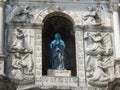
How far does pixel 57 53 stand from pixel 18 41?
1103 mm

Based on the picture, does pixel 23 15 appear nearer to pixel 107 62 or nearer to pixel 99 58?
pixel 99 58

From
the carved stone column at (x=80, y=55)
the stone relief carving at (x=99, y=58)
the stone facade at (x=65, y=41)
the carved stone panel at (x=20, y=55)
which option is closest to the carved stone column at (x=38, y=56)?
the stone facade at (x=65, y=41)

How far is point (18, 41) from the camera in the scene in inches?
563

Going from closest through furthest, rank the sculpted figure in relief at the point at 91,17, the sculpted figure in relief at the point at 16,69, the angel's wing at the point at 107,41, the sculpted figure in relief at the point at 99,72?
the sculpted figure in relief at the point at 16,69, the sculpted figure in relief at the point at 99,72, the angel's wing at the point at 107,41, the sculpted figure in relief at the point at 91,17

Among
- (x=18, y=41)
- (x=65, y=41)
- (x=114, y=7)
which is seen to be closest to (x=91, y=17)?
(x=114, y=7)

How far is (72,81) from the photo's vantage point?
1381cm

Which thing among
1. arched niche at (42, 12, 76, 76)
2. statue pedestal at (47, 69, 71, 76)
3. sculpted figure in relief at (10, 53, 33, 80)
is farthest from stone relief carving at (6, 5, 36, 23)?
statue pedestal at (47, 69, 71, 76)

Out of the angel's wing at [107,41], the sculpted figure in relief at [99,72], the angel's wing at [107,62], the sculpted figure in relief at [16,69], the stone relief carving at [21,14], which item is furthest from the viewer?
the stone relief carving at [21,14]

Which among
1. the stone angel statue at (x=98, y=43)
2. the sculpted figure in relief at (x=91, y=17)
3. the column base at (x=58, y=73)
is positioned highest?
the sculpted figure in relief at (x=91, y=17)

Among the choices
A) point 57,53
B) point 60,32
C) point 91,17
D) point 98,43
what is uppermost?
point 91,17

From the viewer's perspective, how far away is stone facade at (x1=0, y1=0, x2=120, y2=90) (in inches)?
542

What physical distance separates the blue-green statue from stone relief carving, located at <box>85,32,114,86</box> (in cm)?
68

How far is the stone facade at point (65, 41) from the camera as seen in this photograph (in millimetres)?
13773

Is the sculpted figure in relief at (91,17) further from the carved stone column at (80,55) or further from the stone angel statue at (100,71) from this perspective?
the stone angel statue at (100,71)
